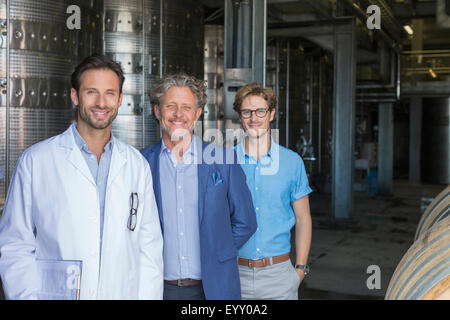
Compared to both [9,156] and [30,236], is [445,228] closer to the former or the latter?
[30,236]

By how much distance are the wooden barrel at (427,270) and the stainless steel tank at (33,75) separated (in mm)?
4658

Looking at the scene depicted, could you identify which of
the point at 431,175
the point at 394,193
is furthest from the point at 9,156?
the point at 431,175

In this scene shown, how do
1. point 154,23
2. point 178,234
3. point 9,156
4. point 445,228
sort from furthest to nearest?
point 154,23 < point 9,156 < point 178,234 < point 445,228

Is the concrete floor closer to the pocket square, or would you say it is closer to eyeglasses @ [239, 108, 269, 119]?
eyeglasses @ [239, 108, 269, 119]

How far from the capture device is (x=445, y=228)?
158cm

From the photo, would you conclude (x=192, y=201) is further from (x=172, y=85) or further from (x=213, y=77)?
(x=213, y=77)

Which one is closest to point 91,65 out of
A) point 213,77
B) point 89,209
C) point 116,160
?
point 116,160

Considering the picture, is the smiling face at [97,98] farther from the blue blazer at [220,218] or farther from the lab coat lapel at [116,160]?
the blue blazer at [220,218]

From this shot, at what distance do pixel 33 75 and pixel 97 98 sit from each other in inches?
141

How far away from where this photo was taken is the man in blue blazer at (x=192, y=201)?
2.56 metres

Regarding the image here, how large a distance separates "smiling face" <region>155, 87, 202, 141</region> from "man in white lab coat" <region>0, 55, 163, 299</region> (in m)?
0.30

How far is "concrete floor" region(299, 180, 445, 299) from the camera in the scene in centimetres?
638
